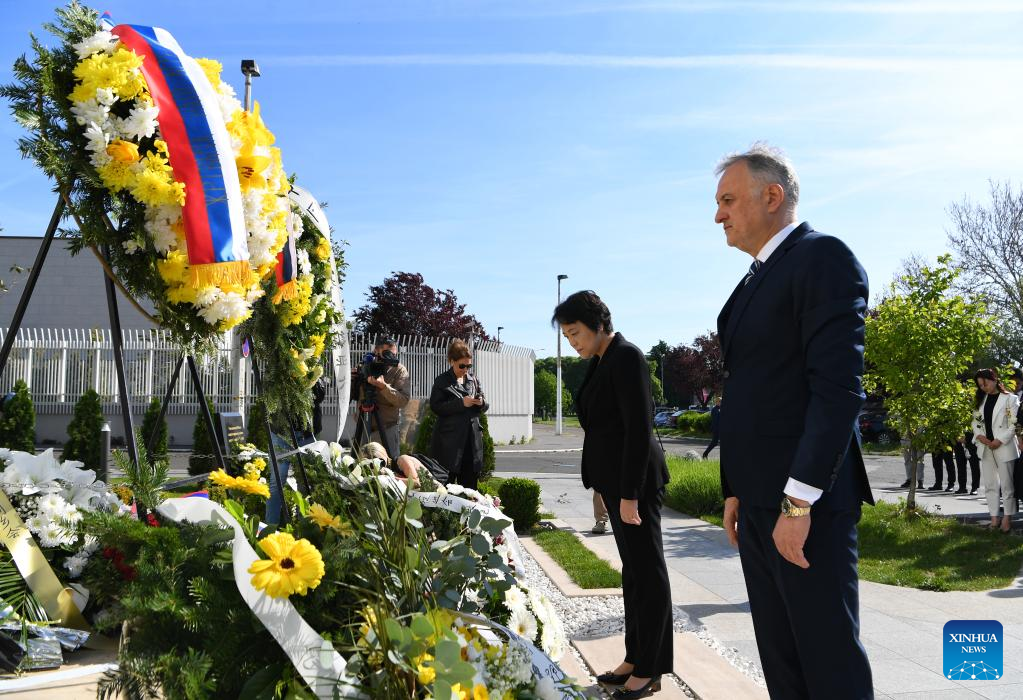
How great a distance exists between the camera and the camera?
826 cm

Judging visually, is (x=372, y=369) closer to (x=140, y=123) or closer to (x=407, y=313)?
(x=140, y=123)

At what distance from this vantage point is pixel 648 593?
339cm

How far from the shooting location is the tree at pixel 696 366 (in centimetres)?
4503

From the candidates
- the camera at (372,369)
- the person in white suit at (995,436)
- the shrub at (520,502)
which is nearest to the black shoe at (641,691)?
the shrub at (520,502)

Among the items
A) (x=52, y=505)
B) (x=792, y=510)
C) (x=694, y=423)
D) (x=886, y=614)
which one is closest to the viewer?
(x=792, y=510)

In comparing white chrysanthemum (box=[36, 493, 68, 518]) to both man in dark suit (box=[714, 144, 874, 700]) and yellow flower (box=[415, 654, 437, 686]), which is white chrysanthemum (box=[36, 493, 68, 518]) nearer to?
yellow flower (box=[415, 654, 437, 686])

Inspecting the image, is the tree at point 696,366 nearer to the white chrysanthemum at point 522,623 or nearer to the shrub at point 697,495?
the shrub at point 697,495

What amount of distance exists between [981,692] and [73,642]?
3721 mm

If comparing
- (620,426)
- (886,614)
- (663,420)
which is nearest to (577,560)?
(886,614)

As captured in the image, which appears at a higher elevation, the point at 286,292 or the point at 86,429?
the point at 286,292

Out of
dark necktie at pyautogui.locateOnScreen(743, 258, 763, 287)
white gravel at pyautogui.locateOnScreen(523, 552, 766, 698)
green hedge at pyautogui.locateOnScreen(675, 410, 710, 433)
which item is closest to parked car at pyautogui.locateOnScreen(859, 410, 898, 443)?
green hedge at pyautogui.locateOnScreen(675, 410, 710, 433)

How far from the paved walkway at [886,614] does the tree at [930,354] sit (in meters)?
2.59

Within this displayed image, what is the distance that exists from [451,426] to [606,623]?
9.48ft

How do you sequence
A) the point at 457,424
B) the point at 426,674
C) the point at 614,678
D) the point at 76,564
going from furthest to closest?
the point at 457,424, the point at 614,678, the point at 76,564, the point at 426,674
